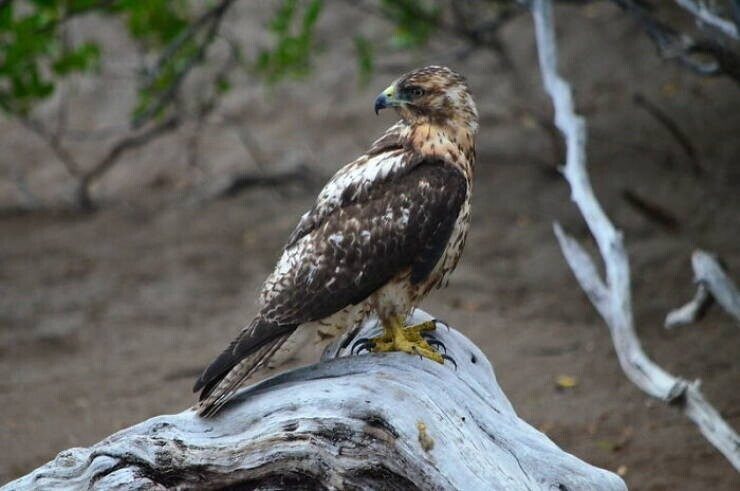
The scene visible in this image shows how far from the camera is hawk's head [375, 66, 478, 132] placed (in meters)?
4.77

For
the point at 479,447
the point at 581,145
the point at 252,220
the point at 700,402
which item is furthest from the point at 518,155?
the point at 479,447

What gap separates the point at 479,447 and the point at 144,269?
6.32m

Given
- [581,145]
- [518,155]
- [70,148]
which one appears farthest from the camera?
[70,148]

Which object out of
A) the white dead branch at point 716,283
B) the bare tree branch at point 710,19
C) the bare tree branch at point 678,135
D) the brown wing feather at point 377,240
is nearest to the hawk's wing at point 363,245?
the brown wing feather at point 377,240

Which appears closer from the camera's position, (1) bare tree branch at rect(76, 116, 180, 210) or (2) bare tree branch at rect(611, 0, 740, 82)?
(2) bare tree branch at rect(611, 0, 740, 82)

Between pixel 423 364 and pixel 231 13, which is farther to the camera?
pixel 231 13

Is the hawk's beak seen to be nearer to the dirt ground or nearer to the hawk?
the hawk

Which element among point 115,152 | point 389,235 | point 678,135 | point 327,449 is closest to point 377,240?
point 389,235

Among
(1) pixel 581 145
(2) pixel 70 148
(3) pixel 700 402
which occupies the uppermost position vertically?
(1) pixel 581 145

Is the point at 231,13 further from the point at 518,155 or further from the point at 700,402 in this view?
the point at 700,402

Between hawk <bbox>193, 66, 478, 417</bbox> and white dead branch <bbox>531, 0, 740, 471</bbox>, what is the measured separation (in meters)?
1.00

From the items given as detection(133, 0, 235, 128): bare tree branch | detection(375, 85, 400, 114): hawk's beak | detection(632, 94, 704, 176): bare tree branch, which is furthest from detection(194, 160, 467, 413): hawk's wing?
detection(632, 94, 704, 176): bare tree branch

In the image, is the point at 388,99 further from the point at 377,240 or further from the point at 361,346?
the point at 361,346

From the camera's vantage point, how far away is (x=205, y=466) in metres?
4.07
